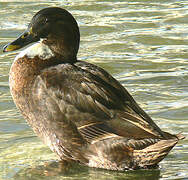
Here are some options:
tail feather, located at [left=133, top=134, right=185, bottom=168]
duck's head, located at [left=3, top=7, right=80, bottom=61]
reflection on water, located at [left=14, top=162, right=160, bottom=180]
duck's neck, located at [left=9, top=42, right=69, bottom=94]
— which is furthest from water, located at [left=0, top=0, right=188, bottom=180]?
duck's head, located at [left=3, top=7, right=80, bottom=61]

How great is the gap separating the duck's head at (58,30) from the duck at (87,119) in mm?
260

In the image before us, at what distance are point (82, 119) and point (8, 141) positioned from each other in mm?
1263

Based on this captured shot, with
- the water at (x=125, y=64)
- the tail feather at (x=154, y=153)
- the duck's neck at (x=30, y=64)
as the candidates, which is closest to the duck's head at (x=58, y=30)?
the duck's neck at (x=30, y=64)

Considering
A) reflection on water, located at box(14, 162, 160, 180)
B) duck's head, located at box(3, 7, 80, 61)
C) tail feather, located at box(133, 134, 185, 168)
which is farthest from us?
duck's head, located at box(3, 7, 80, 61)

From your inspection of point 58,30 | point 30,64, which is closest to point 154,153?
point 30,64

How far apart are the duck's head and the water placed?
1.03 m

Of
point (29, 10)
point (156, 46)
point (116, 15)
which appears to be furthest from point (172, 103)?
point (29, 10)

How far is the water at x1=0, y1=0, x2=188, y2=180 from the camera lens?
22.8 ft

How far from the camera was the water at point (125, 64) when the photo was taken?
22.8 ft

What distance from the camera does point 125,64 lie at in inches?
409

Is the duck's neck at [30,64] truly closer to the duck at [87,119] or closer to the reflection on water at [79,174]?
the duck at [87,119]

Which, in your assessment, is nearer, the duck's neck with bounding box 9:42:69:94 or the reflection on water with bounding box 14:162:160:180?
the reflection on water with bounding box 14:162:160:180

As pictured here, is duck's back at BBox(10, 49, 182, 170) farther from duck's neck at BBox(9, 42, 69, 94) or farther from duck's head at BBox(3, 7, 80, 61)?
duck's head at BBox(3, 7, 80, 61)

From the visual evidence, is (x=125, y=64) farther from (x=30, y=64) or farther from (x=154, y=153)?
(x=154, y=153)
